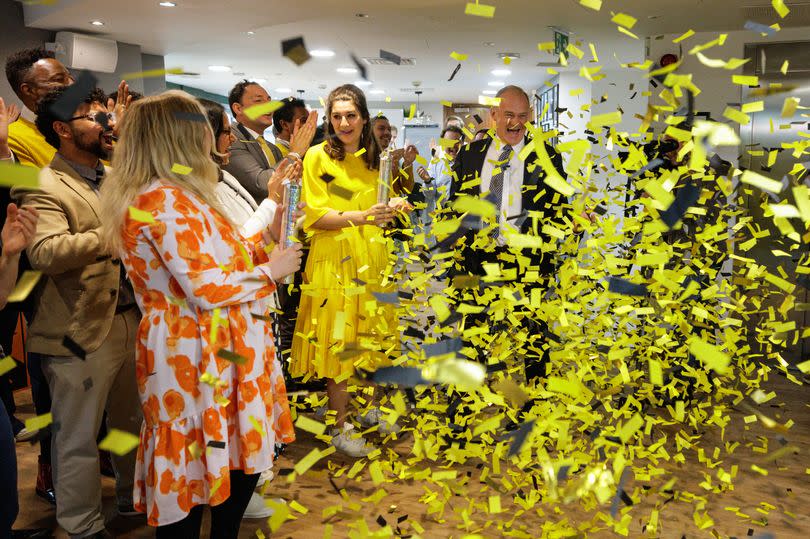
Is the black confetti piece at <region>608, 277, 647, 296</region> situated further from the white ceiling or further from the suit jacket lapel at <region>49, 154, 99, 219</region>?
the white ceiling

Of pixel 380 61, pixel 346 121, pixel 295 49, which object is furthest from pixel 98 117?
pixel 380 61

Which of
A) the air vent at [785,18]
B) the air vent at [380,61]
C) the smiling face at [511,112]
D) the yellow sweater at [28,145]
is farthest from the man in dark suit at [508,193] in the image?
the air vent at [380,61]

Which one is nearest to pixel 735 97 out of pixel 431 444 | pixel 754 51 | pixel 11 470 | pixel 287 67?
pixel 754 51

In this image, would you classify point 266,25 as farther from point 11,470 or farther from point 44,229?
point 11,470

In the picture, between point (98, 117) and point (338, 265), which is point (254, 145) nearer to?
point (338, 265)

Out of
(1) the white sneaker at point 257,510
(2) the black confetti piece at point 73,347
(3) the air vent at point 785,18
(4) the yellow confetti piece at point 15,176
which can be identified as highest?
(3) the air vent at point 785,18

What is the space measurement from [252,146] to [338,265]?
0.84 meters

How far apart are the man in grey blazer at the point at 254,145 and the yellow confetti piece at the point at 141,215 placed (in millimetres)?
1446

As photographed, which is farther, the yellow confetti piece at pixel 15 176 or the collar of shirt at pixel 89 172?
the collar of shirt at pixel 89 172

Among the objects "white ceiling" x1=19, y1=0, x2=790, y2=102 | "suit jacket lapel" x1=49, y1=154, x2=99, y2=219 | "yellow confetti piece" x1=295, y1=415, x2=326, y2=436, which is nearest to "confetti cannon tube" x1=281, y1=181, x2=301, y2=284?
"yellow confetti piece" x1=295, y1=415, x2=326, y2=436

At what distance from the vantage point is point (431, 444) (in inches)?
108

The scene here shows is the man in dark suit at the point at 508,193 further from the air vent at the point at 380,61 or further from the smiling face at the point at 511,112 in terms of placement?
the air vent at the point at 380,61

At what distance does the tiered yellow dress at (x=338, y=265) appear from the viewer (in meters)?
3.09

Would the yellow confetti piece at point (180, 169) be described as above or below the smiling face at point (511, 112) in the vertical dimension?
below
